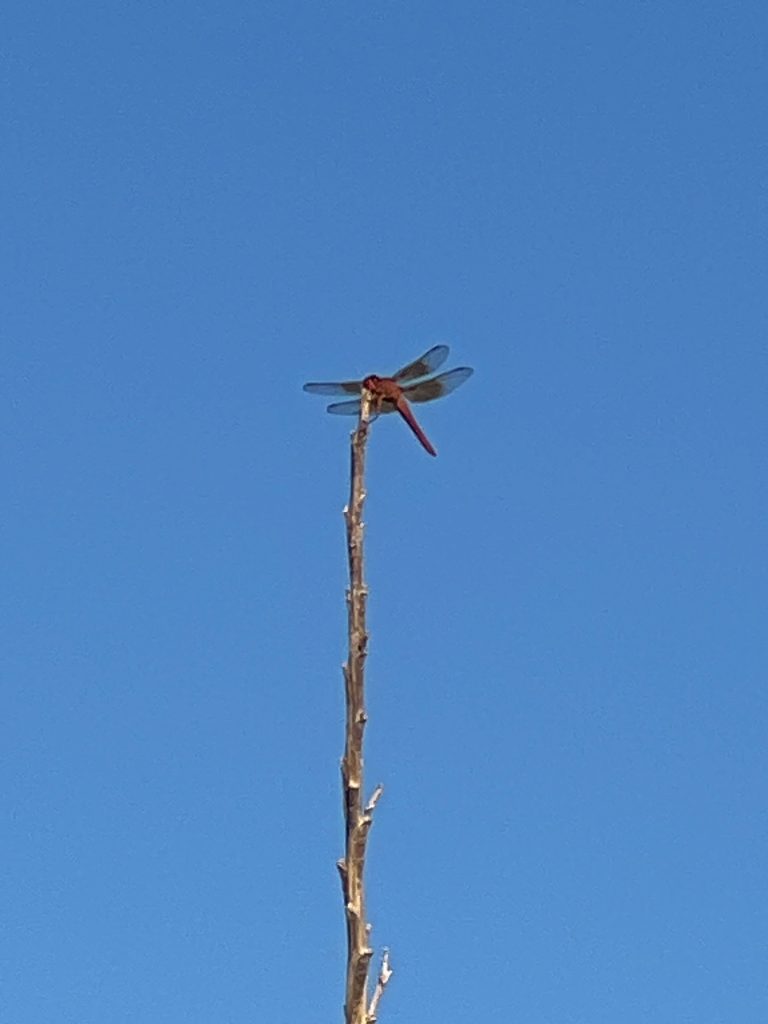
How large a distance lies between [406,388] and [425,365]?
63cm

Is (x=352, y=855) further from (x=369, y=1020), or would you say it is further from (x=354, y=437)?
(x=354, y=437)

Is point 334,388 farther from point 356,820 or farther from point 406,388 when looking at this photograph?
point 356,820

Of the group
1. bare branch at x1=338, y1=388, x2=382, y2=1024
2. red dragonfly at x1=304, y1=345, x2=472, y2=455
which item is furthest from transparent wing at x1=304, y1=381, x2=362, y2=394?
bare branch at x1=338, y1=388, x2=382, y2=1024

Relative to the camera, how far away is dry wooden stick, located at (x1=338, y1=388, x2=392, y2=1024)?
6227 mm

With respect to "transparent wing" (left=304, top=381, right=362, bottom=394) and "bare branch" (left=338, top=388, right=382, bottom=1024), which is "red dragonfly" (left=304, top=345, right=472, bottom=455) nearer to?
"transparent wing" (left=304, top=381, right=362, bottom=394)

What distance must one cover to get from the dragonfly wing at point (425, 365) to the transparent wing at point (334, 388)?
0.55 m

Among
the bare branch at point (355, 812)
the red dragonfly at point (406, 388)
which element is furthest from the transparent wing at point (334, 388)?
the bare branch at point (355, 812)

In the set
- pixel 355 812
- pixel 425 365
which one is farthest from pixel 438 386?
pixel 355 812

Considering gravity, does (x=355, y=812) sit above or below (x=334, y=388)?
below

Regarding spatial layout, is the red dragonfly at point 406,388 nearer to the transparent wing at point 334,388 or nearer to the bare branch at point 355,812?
the transparent wing at point 334,388

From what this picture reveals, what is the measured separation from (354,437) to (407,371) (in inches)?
131

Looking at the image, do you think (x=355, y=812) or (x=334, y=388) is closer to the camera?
(x=355, y=812)

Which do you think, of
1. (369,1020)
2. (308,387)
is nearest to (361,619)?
(369,1020)

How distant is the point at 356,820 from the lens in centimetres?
640
